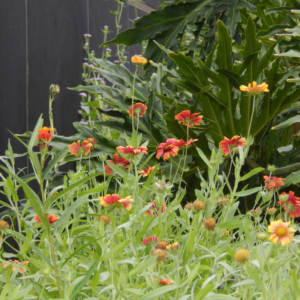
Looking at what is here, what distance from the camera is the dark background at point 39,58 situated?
1776 millimetres

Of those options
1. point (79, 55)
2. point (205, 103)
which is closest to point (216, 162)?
point (205, 103)

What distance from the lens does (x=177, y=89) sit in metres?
1.75

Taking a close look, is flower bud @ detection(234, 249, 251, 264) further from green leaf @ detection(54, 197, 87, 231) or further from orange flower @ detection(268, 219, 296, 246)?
green leaf @ detection(54, 197, 87, 231)

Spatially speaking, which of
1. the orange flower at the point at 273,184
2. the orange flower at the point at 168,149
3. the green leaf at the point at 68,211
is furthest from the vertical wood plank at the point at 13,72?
the green leaf at the point at 68,211

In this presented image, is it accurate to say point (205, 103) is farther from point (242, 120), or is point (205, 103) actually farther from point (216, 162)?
point (216, 162)

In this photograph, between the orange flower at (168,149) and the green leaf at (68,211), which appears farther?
the orange flower at (168,149)

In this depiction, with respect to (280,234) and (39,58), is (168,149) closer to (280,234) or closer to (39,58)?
(280,234)

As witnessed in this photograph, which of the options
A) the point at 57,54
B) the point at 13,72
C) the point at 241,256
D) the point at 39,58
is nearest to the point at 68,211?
the point at 241,256

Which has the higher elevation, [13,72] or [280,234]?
[280,234]

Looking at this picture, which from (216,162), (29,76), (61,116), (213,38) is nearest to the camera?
(216,162)

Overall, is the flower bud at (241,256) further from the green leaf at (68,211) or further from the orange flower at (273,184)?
the orange flower at (273,184)

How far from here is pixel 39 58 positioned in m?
1.98

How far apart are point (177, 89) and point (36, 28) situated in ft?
2.63

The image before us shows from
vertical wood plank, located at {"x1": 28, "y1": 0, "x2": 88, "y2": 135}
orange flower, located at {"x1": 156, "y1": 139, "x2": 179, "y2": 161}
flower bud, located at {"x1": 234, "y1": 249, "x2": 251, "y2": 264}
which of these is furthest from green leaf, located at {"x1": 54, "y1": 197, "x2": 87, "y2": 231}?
vertical wood plank, located at {"x1": 28, "y1": 0, "x2": 88, "y2": 135}
